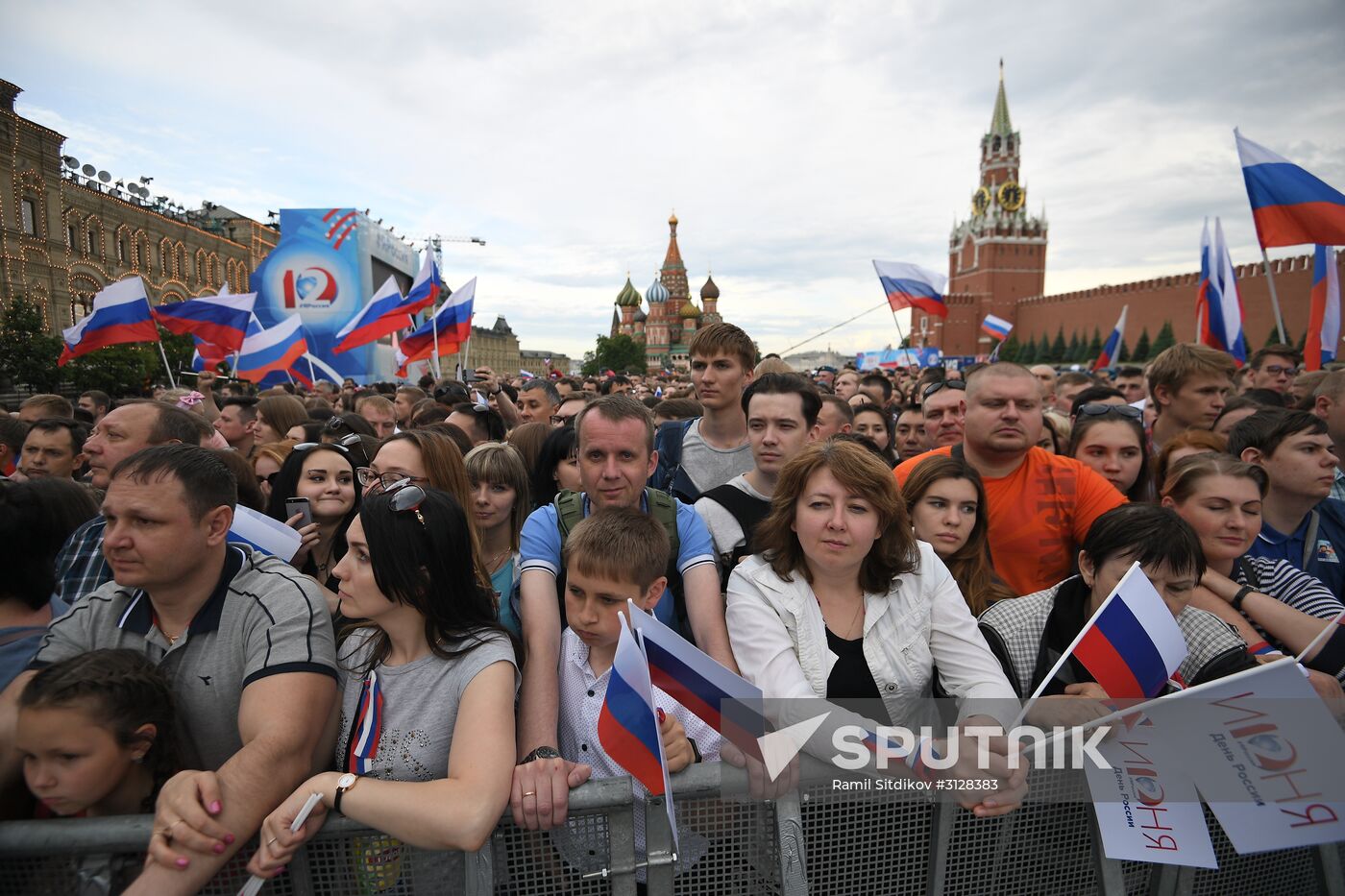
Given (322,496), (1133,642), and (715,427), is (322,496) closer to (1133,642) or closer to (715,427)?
(715,427)

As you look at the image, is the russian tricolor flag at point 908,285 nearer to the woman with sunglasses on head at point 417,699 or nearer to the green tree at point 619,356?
the woman with sunglasses on head at point 417,699

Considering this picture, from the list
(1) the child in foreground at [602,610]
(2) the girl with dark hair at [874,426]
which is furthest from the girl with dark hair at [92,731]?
(2) the girl with dark hair at [874,426]

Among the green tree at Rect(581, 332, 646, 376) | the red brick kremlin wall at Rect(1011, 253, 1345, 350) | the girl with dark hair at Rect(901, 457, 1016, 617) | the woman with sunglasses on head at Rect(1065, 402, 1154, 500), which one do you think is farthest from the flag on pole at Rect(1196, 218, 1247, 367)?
the green tree at Rect(581, 332, 646, 376)

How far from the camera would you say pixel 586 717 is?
205cm

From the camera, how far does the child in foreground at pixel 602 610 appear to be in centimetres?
201

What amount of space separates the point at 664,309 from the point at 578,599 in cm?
8347

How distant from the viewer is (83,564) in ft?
8.89

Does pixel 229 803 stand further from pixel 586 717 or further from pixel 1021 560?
pixel 1021 560

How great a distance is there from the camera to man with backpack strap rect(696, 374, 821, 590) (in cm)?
286

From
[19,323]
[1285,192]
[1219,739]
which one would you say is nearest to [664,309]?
[19,323]

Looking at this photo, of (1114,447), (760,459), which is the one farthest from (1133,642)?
(1114,447)

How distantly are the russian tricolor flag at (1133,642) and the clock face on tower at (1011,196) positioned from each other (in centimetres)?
9208

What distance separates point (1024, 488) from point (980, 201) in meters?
95.3

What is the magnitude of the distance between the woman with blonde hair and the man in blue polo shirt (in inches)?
136
